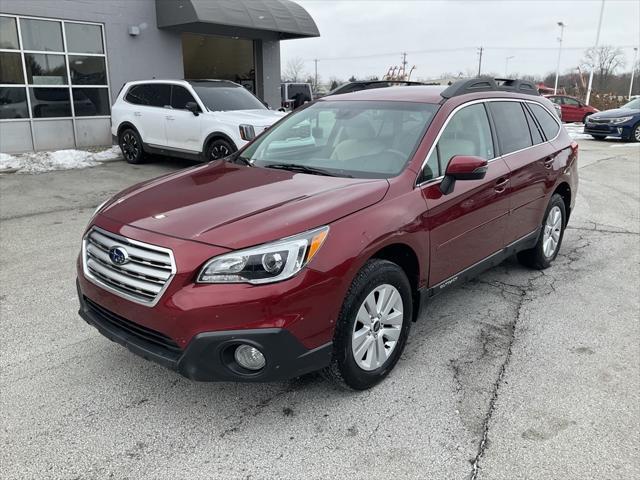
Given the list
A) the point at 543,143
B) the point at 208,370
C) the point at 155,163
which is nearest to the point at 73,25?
the point at 155,163

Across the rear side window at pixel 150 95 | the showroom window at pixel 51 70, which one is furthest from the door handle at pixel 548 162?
the showroom window at pixel 51 70

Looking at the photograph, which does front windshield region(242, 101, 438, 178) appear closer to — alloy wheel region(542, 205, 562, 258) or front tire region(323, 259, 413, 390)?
front tire region(323, 259, 413, 390)

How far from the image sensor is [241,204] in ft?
9.90

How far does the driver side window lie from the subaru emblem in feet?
6.09

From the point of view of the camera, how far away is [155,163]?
491 inches

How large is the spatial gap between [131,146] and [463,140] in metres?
9.89

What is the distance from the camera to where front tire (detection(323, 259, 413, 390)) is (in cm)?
289

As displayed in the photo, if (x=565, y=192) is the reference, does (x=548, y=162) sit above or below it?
above

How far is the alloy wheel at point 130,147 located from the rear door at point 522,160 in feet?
30.5

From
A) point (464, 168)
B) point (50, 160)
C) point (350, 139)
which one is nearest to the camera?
point (464, 168)

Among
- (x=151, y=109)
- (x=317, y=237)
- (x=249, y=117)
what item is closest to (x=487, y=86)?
(x=317, y=237)

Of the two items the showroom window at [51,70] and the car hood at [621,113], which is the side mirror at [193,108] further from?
the car hood at [621,113]

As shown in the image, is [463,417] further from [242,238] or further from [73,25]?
[73,25]

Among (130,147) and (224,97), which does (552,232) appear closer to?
(224,97)
